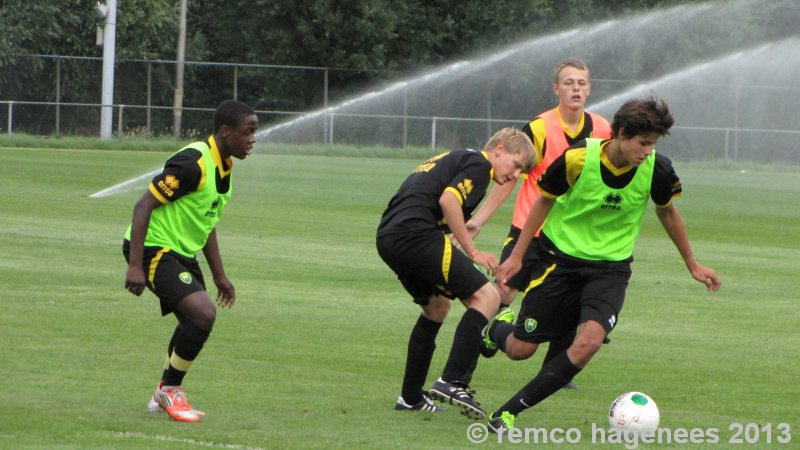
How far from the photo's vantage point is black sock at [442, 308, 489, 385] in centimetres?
769

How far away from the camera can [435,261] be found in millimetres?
7641

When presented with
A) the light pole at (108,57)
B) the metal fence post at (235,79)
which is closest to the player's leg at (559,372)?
the light pole at (108,57)

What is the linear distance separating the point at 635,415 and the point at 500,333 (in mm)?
1099

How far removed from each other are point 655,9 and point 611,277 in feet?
161

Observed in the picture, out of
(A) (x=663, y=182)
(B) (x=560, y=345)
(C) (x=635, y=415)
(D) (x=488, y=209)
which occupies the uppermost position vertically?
(A) (x=663, y=182)

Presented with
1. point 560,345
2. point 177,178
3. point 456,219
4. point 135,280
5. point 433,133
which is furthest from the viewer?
point 433,133

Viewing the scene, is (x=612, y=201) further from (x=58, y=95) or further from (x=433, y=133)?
(x=58, y=95)

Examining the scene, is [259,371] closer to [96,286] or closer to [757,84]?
[96,286]

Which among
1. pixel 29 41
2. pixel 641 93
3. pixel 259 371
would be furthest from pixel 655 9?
pixel 259 371

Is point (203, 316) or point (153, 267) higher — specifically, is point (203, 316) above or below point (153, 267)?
below

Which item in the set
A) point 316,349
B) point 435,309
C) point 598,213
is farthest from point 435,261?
point 316,349

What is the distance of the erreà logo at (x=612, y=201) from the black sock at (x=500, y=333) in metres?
0.98

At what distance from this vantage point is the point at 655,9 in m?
54.8

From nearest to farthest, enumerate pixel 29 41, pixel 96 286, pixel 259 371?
pixel 259 371, pixel 96 286, pixel 29 41
